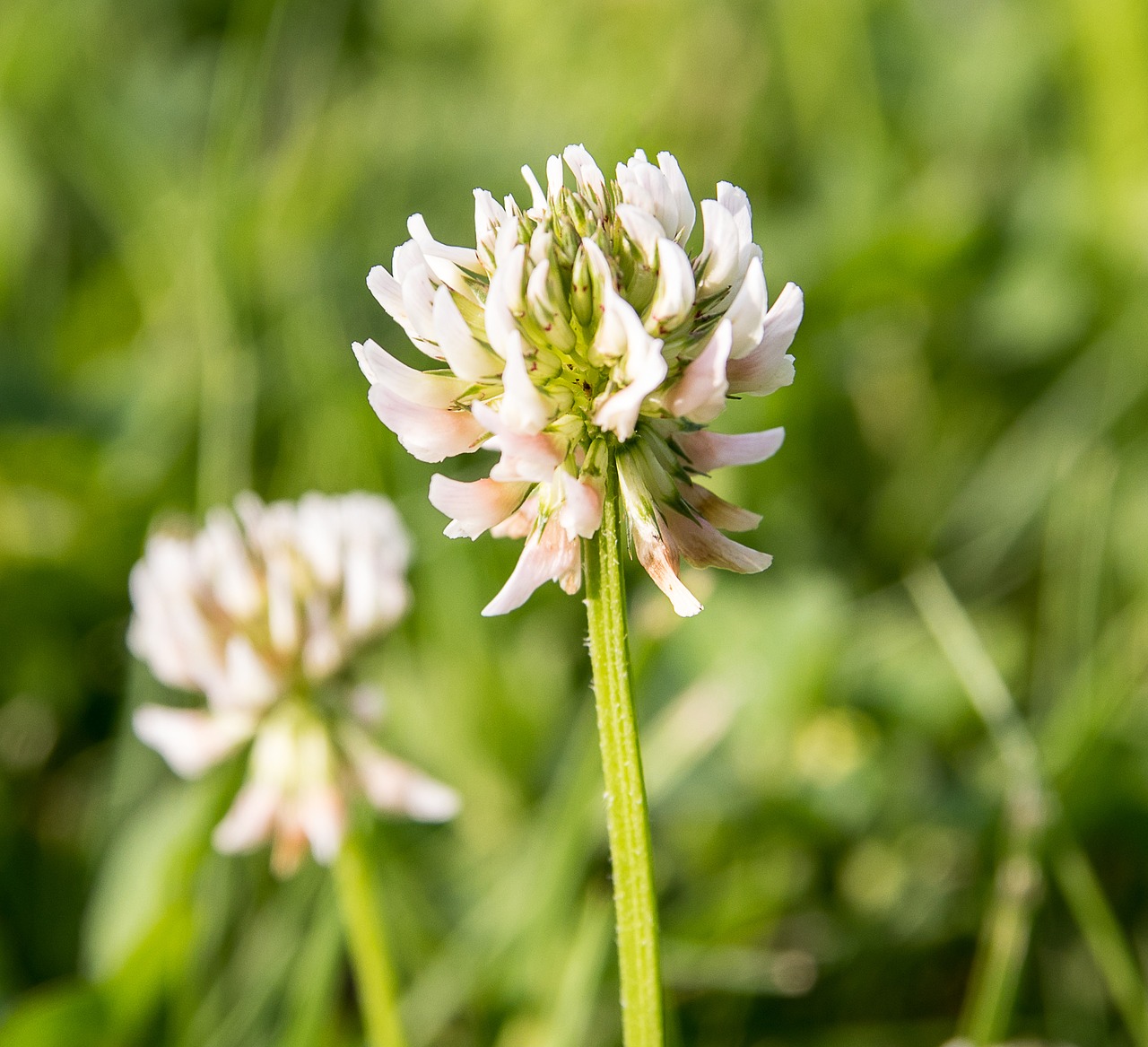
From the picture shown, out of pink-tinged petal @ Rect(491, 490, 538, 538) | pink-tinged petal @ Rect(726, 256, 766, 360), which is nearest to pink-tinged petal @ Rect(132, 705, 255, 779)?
pink-tinged petal @ Rect(491, 490, 538, 538)

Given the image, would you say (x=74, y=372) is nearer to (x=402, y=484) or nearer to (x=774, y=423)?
(x=402, y=484)

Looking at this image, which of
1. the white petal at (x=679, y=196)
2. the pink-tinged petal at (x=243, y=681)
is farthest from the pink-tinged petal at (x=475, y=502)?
the pink-tinged petal at (x=243, y=681)

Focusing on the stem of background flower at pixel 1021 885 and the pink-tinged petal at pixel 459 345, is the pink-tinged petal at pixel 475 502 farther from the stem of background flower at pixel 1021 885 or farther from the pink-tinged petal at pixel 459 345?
the stem of background flower at pixel 1021 885

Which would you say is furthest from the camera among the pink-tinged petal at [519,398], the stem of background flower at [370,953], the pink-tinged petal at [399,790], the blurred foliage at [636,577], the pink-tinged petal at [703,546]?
the blurred foliage at [636,577]

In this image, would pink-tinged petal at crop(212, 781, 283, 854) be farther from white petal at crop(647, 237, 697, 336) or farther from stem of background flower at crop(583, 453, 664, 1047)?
white petal at crop(647, 237, 697, 336)

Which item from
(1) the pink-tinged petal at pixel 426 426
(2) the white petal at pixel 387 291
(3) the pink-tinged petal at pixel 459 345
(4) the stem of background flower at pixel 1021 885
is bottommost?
(4) the stem of background flower at pixel 1021 885

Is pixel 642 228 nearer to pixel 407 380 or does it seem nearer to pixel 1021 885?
pixel 407 380
